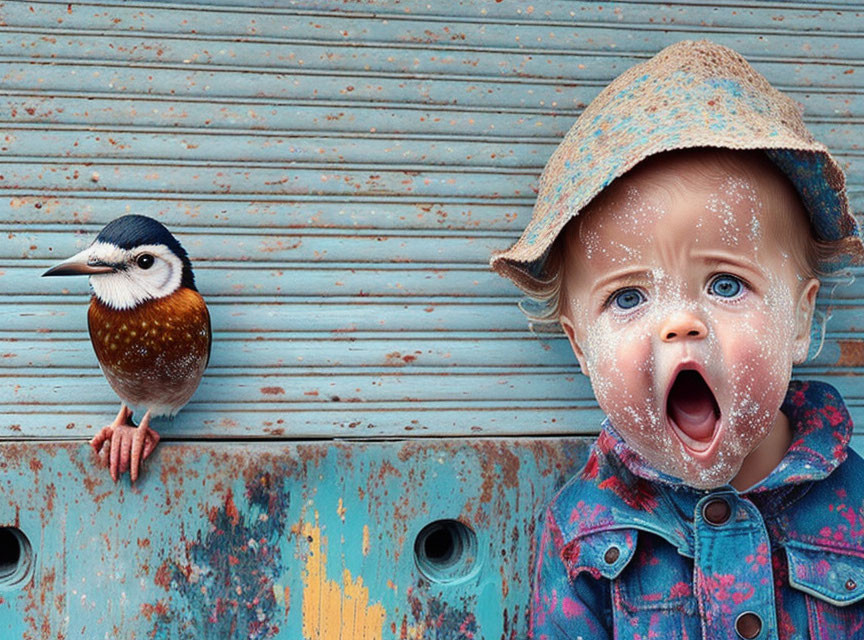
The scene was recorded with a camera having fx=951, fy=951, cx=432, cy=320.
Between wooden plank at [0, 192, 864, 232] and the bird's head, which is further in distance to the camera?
wooden plank at [0, 192, 864, 232]

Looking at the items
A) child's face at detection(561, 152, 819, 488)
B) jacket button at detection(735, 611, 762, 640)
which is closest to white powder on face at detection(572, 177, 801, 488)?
child's face at detection(561, 152, 819, 488)

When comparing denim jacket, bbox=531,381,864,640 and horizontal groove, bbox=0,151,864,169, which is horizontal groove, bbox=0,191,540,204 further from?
denim jacket, bbox=531,381,864,640

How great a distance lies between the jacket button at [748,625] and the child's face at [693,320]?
289mm

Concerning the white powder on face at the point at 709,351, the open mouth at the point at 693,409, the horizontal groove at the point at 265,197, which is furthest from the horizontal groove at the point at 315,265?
the open mouth at the point at 693,409

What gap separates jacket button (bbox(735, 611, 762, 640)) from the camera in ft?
5.87

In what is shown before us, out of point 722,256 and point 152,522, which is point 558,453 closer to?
point 722,256

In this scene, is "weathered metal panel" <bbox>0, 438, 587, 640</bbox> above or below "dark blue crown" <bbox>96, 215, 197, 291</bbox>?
below

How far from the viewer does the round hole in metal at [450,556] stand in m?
2.21

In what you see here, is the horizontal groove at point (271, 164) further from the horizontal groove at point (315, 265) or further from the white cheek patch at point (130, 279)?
the white cheek patch at point (130, 279)

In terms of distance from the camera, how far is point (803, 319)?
6.07ft

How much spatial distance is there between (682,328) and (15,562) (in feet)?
5.19

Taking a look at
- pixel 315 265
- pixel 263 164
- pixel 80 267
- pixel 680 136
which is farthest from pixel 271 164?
pixel 680 136

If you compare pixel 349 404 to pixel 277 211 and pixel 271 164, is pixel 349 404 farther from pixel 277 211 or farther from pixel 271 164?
pixel 271 164

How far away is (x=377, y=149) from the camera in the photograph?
2.23 m
